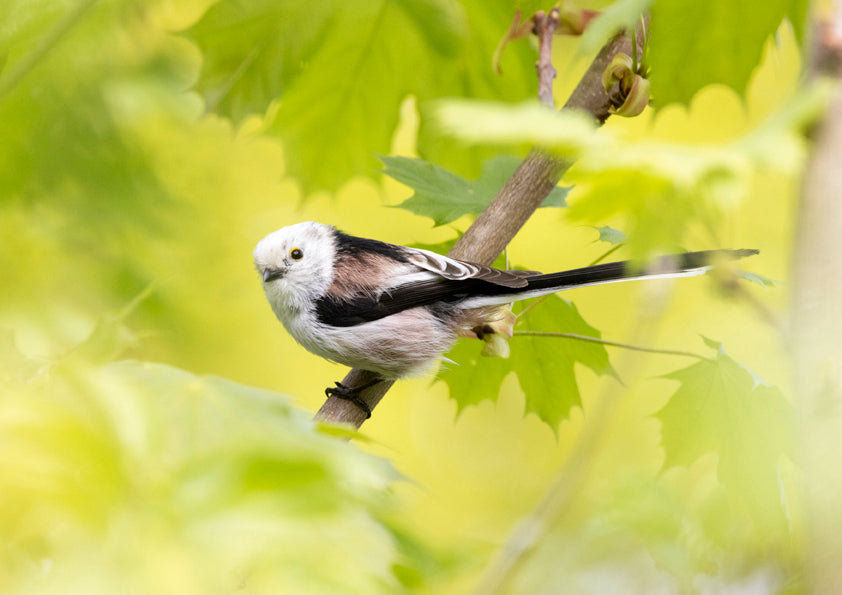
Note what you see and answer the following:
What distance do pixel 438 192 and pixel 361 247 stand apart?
0.52 metres

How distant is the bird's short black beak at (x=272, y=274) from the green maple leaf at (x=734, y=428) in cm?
125

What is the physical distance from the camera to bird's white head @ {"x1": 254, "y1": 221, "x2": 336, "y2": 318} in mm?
2420

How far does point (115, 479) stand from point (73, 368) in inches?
5.5

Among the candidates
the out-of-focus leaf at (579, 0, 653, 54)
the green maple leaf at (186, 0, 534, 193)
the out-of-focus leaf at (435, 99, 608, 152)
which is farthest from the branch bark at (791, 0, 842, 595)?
the green maple leaf at (186, 0, 534, 193)

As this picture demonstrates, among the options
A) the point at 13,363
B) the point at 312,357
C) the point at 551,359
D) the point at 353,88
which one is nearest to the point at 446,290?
the point at 551,359

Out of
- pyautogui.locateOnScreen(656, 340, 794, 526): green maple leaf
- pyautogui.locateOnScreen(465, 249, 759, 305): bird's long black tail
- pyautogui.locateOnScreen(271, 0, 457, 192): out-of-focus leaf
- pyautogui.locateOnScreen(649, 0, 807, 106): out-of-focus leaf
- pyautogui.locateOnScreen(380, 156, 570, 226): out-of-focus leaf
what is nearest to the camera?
pyautogui.locateOnScreen(649, 0, 807, 106): out-of-focus leaf

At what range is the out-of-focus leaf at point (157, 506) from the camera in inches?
27.1

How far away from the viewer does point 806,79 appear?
0.81 meters

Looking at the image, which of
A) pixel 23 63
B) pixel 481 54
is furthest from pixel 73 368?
pixel 481 54

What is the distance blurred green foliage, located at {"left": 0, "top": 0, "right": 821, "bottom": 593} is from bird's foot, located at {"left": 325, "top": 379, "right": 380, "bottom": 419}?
35cm

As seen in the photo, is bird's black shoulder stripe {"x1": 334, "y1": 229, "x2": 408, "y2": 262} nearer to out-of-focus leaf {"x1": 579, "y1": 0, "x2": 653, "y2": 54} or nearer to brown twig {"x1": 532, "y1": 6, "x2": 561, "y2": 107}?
brown twig {"x1": 532, "y1": 6, "x2": 561, "y2": 107}

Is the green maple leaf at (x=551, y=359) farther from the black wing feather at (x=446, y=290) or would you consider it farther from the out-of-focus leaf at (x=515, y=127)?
the out-of-focus leaf at (x=515, y=127)

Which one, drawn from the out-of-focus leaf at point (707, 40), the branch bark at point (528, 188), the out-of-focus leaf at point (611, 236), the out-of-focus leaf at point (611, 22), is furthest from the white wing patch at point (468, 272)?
the out-of-focus leaf at point (611, 22)

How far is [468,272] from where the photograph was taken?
1928 mm
